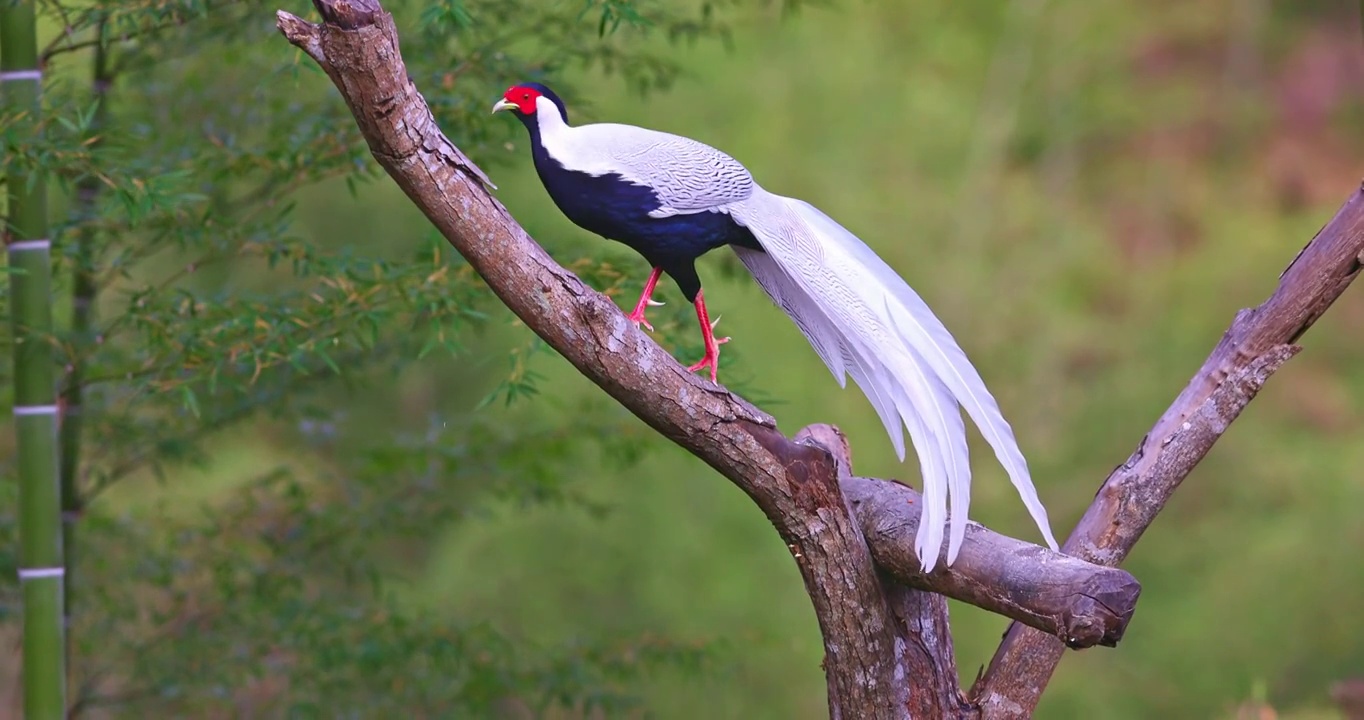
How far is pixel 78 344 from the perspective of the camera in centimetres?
249

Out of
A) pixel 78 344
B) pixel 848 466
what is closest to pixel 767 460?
pixel 848 466

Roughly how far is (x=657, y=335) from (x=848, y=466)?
403 mm

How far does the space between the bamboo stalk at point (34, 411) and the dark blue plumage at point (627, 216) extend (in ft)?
3.55

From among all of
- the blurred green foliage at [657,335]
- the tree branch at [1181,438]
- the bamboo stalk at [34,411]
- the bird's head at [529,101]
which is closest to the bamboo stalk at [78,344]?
the blurred green foliage at [657,335]

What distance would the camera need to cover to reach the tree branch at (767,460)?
4.28ft

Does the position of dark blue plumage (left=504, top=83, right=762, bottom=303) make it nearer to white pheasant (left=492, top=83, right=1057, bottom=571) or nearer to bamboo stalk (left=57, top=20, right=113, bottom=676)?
white pheasant (left=492, top=83, right=1057, bottom=571)

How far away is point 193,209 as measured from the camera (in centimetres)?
246

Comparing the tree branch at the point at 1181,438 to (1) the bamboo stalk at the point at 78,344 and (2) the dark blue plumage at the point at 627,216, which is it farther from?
(1) the bamboo stalk at the point at 78,344

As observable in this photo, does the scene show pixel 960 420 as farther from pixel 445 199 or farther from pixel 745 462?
pixel 445 199

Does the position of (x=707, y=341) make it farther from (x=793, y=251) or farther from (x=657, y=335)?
(x=657, y=335)

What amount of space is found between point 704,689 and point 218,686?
1.94m

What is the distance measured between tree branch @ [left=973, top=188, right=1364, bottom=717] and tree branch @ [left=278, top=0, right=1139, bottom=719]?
0.30 feet

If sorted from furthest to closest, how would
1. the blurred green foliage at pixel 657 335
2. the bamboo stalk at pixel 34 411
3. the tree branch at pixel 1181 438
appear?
the blurred green foliage at pixel 657 335 → the bamboo stalk at pixel 34 411 → the tree branch at pixel 1181 438

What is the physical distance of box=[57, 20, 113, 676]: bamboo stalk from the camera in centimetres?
247
